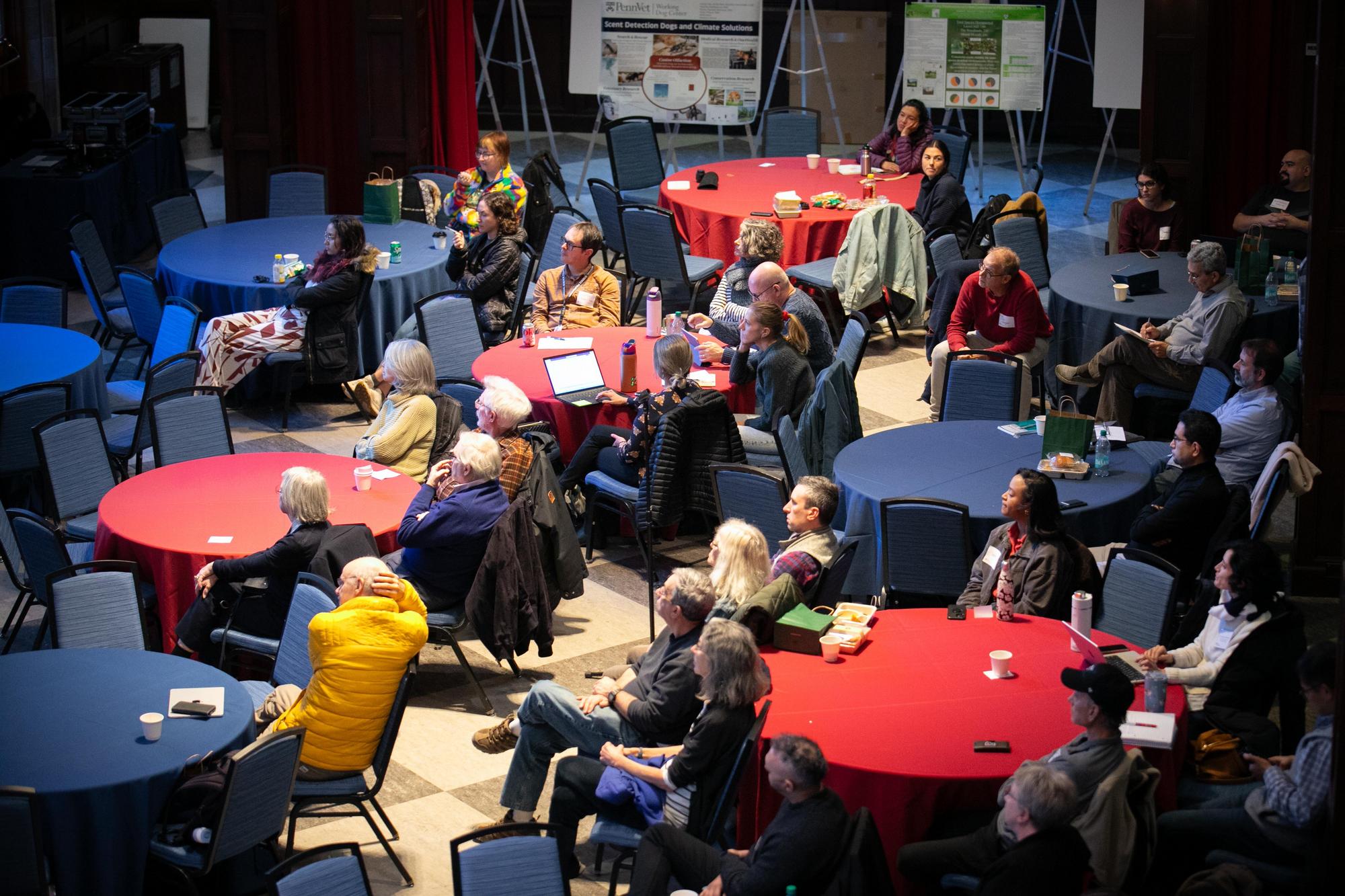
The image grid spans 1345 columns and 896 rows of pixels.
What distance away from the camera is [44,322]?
9.55 m

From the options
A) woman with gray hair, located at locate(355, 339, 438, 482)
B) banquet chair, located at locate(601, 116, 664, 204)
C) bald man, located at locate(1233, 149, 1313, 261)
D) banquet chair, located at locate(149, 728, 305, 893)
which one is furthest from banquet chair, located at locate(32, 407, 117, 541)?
bald man, located at locate(1233, 149, 1313, 261)

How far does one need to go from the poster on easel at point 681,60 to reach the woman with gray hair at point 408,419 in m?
7.16

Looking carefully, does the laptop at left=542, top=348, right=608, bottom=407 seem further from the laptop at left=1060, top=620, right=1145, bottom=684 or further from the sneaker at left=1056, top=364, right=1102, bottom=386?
the laptop at left=1060, top=620, right=1145, bottom=684

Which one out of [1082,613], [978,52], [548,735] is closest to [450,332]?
[548,735]

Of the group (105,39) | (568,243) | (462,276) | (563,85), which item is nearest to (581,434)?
(568,243)

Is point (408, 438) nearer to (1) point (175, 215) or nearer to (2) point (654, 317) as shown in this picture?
(2) point (654, 317)

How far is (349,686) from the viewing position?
17.5 feet

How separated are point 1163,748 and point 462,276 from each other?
6.05 m

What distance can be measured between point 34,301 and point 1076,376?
595 centimetres

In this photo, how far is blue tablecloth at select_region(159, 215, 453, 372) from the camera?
32.3 ft

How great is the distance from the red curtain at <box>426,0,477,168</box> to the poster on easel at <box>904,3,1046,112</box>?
3824mm

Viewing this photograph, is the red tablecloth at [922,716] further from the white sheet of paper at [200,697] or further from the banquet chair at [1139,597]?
the white sheet of paper at [200,697]

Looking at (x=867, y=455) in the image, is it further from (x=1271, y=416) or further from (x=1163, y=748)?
(x=1163, y=748)

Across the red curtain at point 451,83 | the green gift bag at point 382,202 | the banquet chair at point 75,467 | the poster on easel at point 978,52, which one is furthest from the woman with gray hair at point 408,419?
the poster on easel at point 978,52
